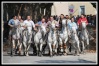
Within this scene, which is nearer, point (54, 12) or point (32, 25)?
point (32, 25)

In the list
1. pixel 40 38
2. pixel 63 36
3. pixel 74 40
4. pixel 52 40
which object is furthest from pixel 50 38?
pixel 74 40

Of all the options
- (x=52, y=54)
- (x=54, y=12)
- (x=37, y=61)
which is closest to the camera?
(x=37, y=61)

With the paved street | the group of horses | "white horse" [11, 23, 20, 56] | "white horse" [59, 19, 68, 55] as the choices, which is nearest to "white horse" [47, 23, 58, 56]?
the group of horses

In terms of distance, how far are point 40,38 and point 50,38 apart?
0.50m

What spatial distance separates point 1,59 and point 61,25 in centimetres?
327

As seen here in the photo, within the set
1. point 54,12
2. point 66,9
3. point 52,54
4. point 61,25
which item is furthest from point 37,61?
point 54,12

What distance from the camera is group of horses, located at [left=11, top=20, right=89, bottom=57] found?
46.4 feet

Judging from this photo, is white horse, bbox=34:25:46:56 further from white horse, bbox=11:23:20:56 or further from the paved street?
white horse, bbox=11:23:20:56

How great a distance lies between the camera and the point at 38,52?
14.5 meters

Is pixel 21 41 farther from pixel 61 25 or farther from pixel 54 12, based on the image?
pixel 54 12

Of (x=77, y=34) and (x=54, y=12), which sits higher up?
(x=54, y=12)

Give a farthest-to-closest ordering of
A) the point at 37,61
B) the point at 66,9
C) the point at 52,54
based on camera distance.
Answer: the point at 66,9 → the point at 52,54 → the point at 37,61

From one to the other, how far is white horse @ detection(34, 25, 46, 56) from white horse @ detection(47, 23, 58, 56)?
0.32m

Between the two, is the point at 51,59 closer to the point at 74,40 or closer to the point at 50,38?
the point at 50,38
